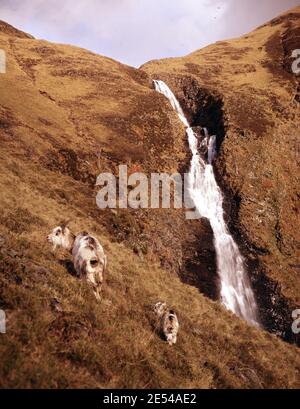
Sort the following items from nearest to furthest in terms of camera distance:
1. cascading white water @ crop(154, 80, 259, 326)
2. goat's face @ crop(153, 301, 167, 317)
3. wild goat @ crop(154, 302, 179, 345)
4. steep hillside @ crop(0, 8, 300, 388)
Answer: steep hillside @ crop(0, 8, 300, 388)
wild goat @ crop(154, 302, 179, 345)
goat's face @ crop(153, 301, 167, 317)
cascading white water @ crop(154, 80, 259, 326)

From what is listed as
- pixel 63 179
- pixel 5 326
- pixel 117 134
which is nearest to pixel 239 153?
pixel 117 134

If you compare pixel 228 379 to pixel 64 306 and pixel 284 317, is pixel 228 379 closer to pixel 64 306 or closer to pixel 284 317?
pixel 64 306

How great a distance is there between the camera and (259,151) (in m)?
57.7

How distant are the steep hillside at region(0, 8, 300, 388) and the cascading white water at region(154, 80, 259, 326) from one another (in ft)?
4.59

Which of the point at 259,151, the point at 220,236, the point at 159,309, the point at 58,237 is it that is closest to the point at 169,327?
the point at 159,309

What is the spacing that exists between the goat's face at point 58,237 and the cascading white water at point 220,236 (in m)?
24.7

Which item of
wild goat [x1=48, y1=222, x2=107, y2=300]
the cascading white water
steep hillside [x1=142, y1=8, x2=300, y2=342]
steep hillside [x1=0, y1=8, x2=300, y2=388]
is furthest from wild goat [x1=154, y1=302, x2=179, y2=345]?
steep hillside [x1=142, y1=8, x2=300, y2=342]

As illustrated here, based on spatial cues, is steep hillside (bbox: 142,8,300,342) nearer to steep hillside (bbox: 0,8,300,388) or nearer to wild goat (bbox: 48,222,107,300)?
steep hillside (bbox: 0,8,300,388)

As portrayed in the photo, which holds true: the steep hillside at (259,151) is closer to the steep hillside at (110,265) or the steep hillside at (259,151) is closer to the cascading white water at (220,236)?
the cascading white water at (220,236)

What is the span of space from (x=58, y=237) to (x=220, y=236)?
102ft

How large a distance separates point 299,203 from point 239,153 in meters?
10.2

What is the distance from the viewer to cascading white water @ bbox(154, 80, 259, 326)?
131 ft
